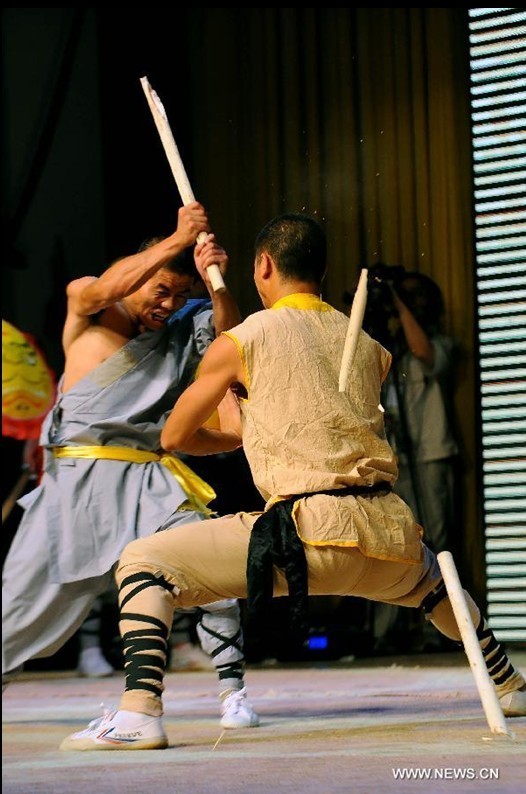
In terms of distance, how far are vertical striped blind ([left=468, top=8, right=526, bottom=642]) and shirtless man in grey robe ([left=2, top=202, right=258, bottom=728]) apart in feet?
4.07

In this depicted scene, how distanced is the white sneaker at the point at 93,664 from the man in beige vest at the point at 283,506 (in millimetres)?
1764

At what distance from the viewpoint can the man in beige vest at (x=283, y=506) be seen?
7.10ft

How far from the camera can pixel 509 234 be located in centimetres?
380

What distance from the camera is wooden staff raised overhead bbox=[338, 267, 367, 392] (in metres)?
2.08

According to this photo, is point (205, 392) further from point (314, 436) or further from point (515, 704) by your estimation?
point (515, 704)

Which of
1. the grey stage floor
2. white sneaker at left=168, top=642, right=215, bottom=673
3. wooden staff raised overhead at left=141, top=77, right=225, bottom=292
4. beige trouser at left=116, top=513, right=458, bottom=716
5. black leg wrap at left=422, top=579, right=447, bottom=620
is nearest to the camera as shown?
the grey stage floor

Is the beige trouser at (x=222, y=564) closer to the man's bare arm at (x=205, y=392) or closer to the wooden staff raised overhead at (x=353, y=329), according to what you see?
the man's bare arm at (x=205, y=392)

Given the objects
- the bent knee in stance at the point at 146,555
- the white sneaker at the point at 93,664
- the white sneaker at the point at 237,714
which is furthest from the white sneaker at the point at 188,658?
the bent knee in stance at the point at 146,555

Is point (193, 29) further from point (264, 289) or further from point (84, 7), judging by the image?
point (264, 289)

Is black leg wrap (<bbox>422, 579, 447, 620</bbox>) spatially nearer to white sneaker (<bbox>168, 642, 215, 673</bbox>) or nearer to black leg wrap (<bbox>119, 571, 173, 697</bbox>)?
black leg wrap (<bbox>119, 571, 173, 697</bbox>)

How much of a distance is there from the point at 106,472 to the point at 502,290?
1487 millimetres

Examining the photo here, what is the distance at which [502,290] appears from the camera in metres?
3.85

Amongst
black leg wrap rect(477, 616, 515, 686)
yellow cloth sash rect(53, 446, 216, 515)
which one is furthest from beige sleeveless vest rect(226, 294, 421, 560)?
yellow cloth sash rect(53, 446, 216, 515)


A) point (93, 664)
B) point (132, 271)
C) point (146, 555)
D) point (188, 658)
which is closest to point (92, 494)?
point (132, 271)
